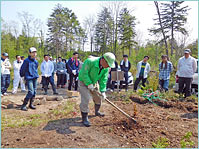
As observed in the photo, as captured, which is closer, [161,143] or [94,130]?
[161,143]

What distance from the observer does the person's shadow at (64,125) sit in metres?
3.35

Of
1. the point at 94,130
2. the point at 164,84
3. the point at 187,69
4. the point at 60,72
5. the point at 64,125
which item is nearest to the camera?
the point at 94,130

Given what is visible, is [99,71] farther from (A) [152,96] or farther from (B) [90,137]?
(A) [152,96]

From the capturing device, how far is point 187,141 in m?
3.15

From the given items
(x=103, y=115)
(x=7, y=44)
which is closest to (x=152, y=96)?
(x=103, y=115)

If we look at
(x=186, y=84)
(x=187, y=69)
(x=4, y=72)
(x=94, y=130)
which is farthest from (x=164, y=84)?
(x=4, y=72)

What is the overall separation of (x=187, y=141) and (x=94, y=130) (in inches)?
72.3

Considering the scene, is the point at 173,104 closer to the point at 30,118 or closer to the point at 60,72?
the point at 30,118

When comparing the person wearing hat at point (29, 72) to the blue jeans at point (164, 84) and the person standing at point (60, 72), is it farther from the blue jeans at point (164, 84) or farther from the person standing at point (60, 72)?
the blue jeans at point (164, 84)

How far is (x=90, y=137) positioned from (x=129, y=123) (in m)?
1.03

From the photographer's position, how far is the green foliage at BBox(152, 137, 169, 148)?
9.70 ft

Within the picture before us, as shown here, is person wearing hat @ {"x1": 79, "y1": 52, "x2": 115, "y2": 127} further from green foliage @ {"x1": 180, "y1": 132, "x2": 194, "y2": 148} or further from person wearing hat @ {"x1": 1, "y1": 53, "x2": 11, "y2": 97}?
person wearing hat @ {"x1": 1, "y1": 53, "x2": 11, "y2": 97}

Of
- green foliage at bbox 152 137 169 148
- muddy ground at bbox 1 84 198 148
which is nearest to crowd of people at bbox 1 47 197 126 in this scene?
muddy ground at bbox 1 84 198 148

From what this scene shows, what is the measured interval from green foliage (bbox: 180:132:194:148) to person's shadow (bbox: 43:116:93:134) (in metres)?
2.04
